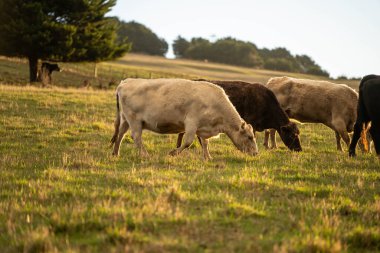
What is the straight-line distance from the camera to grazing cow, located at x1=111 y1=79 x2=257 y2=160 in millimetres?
10273

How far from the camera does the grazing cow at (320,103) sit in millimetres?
13789

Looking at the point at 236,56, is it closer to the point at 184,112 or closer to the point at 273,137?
the point at 273,137

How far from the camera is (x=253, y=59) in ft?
348

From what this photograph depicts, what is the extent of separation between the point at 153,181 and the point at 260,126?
658 centimetres

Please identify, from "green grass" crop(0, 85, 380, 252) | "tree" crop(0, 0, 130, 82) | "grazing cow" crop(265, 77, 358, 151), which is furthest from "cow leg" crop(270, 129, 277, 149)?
"tree" crop(0, 0, 130, 82)

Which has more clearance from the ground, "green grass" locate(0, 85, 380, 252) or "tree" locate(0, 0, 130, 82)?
"tree" locate(0, 0, 130, 82)

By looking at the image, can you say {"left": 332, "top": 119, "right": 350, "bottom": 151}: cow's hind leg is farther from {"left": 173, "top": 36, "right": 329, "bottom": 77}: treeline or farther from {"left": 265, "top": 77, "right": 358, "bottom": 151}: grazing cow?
{"left": 173, "top": 36, "right": 329, "bottom": 77}: treeline

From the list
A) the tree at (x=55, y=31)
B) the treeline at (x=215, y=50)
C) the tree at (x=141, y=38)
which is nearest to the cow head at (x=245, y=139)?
the tree at (x=55, y=31)

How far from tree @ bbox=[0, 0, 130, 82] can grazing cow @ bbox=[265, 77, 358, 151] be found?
21452 millimetres

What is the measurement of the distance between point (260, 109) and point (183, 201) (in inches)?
288

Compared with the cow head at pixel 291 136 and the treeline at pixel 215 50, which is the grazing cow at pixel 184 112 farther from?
the treeline at pixel 215 50

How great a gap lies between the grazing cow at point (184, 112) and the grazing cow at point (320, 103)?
3945mm

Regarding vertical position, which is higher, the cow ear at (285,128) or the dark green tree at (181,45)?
the dark green tree at (181,45)

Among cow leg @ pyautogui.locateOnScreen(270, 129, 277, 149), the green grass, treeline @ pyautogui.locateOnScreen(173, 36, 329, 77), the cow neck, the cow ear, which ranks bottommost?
cow leg @ pyautogui.locateOnScreen(270, 129, 277, 149)
